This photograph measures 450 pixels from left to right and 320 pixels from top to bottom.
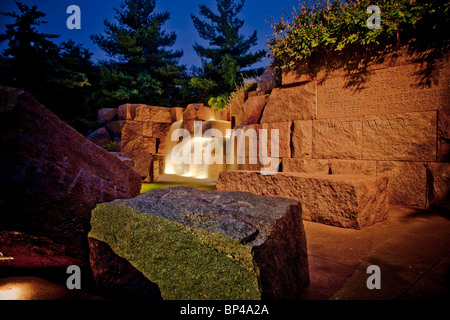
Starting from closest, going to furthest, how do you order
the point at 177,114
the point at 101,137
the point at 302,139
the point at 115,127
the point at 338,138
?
the point at 338,138 < the point at 302,139 < the point at 101,137 < the point at 115,127 < the point at 177,114

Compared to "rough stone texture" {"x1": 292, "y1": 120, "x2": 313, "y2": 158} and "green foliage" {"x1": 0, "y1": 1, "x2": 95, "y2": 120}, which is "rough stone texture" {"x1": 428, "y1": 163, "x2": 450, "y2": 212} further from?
"green foliage" {"x1": 0, "y1": 1, "x2": 95, "y2": 120}

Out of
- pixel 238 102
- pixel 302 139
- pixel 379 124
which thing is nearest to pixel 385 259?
pixel 379 124

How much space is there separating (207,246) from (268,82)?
488 cm

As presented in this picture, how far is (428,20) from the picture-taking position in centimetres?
326

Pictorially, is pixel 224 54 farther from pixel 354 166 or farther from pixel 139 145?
pixel 354 166

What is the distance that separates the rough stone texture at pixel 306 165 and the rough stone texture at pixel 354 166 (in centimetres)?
12

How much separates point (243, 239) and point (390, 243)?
183cm

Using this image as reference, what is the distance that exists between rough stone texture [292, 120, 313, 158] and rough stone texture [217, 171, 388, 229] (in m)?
1.57

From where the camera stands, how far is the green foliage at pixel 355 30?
3.25 m

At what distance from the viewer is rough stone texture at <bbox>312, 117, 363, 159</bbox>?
12.8ft

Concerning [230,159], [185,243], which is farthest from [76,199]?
[230,159]

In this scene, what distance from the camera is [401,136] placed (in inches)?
138

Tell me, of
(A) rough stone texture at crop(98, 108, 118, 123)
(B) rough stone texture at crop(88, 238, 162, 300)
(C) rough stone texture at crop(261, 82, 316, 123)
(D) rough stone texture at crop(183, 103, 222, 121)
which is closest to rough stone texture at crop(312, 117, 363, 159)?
(C) rough stone texture at crop(261, 82, 316, 123)
